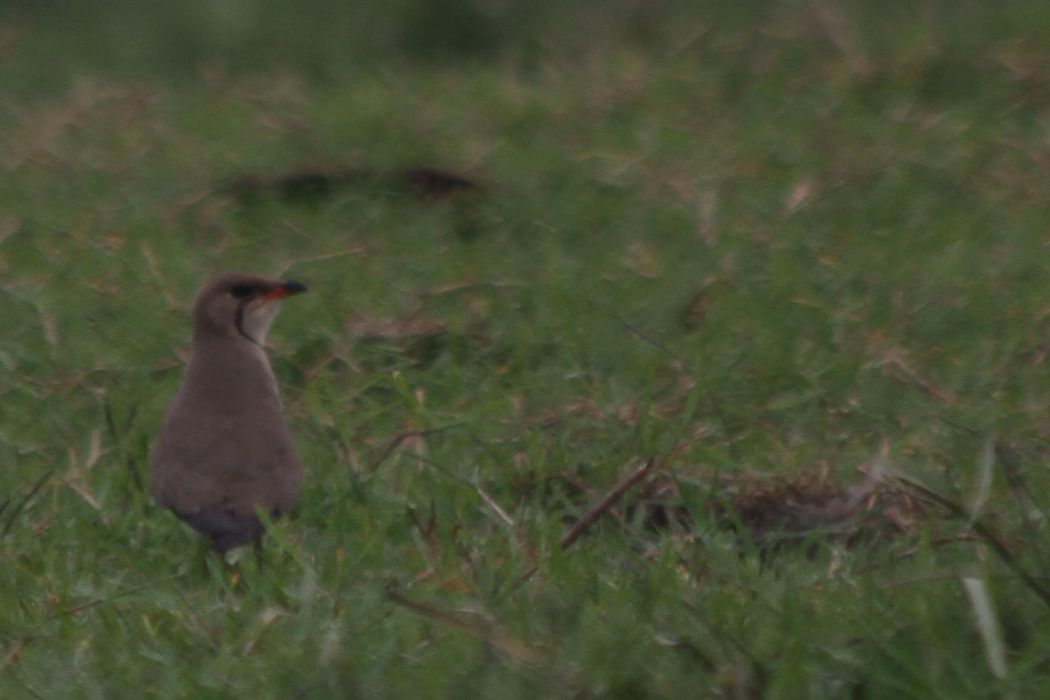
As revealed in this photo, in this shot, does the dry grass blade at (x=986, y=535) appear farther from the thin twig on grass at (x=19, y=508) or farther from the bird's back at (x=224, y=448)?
the thin twig on grass at (x=19, y=508)

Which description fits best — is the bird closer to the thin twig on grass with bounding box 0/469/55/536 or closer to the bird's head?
the bird's head

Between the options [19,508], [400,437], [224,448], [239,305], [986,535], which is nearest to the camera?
[986,535]

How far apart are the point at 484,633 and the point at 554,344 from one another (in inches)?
102

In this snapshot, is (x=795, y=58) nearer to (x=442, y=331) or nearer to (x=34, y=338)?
(x=442, y=331)

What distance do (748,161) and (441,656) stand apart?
4.04 metres

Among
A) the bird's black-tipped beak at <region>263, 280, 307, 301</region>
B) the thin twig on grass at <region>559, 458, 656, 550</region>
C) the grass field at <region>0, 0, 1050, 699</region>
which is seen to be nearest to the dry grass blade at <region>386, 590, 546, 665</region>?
the grass field at <region>0, 0, 1050, 699</region>

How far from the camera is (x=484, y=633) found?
4.46 meters

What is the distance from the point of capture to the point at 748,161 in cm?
835

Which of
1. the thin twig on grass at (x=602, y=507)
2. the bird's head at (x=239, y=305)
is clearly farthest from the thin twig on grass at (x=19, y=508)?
the thin twig on grass at (x=602, y=507)

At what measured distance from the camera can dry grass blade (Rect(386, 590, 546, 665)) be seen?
4.41 m

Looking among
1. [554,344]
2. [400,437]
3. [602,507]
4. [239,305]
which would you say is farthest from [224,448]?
[554,344]

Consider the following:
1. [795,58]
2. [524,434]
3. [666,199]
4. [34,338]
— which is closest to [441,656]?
[524,434]

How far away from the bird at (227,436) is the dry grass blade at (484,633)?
3.43 ft

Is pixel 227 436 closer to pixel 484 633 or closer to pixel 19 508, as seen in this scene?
pixel 19 508
